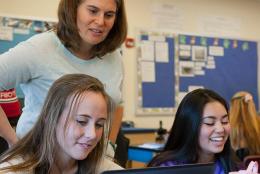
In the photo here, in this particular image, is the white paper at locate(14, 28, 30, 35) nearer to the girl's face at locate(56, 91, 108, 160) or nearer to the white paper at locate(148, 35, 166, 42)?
the white paper at locate(148, 35, 166, 42)

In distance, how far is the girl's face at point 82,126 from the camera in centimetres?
117

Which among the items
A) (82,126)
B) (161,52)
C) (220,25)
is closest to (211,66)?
(220,25)

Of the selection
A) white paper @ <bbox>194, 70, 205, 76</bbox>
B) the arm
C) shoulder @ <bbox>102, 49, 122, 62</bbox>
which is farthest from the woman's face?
white paper @ <bbox>194, 70, 205, 76</bbox>

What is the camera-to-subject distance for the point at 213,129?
184cm

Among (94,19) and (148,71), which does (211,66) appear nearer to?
(148,71)

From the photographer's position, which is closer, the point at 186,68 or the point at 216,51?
the point at 186,68

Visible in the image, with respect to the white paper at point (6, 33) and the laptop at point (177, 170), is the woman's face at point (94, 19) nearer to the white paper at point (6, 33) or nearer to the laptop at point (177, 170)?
the laptop at point (177, 170)

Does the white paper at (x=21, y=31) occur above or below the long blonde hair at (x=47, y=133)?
above

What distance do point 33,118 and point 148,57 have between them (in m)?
2.97

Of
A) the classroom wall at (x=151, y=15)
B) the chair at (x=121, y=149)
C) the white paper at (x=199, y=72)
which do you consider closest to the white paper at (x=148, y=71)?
the classroom wall at (x=151, y=15)

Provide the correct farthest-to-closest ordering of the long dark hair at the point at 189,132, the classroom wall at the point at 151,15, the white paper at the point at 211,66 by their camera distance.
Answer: the white paper at the point at 211,66
the classroom wall at the point at 151,15
the long dark hair at the point at 189,132

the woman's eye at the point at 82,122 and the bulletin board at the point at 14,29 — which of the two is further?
the bulletin board at the point at 14,29

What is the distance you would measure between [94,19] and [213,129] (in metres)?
0.76

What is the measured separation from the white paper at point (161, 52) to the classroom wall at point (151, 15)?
6.9 inches
